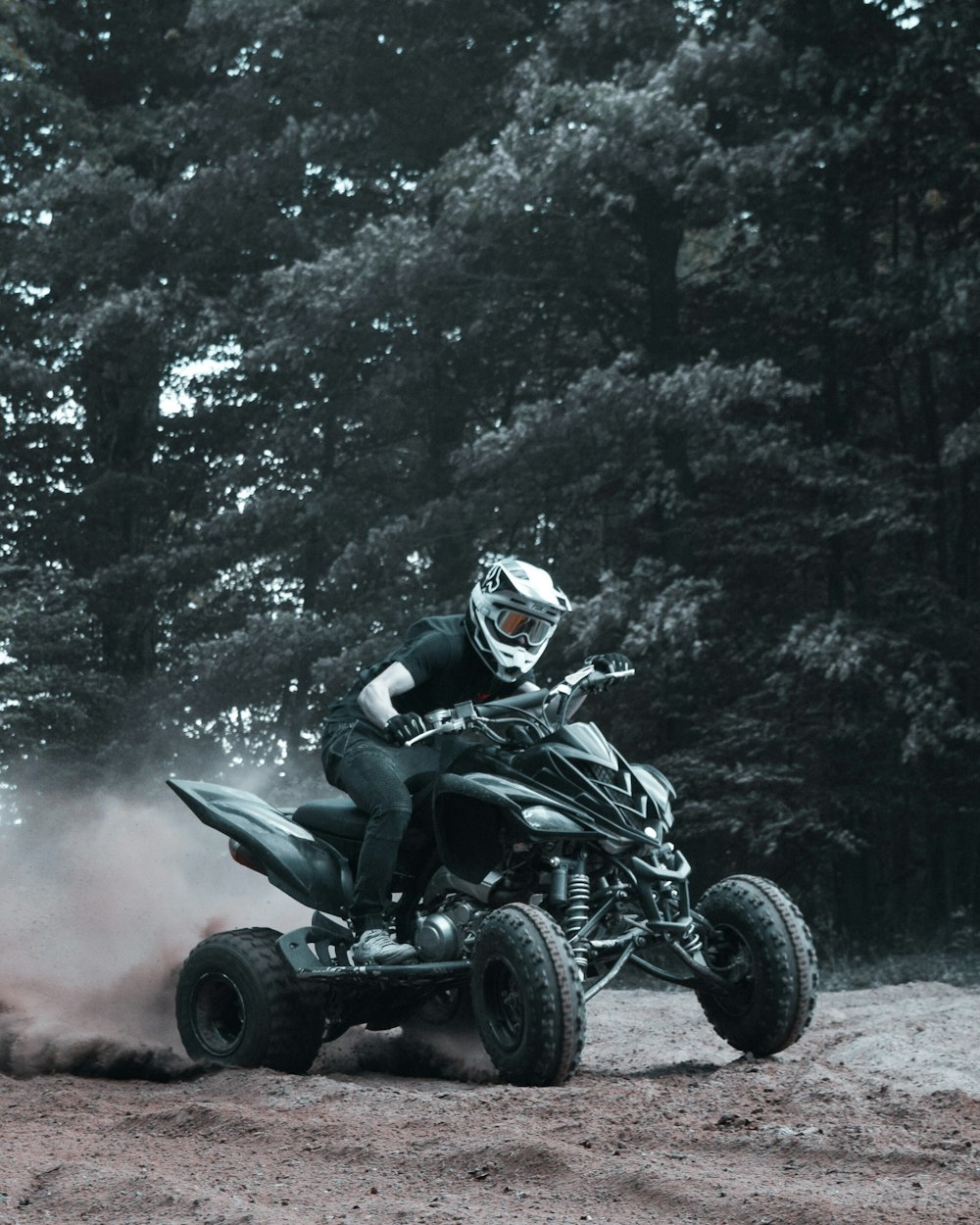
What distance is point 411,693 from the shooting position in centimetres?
716

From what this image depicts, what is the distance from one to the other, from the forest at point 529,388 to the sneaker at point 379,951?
26.8 feet

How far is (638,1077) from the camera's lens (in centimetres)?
648

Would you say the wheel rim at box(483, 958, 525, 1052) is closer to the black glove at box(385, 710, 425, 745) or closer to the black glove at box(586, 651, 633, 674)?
the black glove at box(385, 710, 425, 745)

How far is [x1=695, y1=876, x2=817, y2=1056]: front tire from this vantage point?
636 centimetres

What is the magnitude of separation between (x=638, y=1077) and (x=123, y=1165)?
246 centimetres

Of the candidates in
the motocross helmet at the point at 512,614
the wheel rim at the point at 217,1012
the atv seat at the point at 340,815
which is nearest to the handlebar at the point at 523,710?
the motocross helmet at the point at 512,614

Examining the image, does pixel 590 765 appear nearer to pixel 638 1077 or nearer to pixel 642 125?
pixel 638 1077

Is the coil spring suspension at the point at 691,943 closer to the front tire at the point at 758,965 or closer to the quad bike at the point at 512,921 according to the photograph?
the quad bike at the point at 512,921

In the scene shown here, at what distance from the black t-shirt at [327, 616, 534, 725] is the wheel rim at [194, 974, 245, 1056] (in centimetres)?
130

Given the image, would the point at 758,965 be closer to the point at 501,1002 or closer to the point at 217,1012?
the point at 501,1002

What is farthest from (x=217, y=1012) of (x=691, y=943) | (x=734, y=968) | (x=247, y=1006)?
(x=734, y=968)

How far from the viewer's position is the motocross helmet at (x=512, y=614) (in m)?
6.76

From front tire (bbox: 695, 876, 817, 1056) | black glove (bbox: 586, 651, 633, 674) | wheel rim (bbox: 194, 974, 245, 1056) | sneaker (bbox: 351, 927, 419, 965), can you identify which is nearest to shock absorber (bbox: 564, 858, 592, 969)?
front tire (bbox: 695, 876, 817, 1056)

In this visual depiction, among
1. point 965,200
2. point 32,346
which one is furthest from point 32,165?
point 965,200
